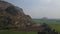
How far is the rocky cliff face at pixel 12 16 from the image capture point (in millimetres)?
3709

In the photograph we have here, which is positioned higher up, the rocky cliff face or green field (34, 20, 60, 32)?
the rocky cliff face

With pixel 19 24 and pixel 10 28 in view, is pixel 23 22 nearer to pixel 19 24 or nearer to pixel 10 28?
pixel 19 24

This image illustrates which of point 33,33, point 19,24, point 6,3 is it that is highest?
point 6,3

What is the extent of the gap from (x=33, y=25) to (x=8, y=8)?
2.42 ft

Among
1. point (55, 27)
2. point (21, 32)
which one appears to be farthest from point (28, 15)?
point (55, 27)

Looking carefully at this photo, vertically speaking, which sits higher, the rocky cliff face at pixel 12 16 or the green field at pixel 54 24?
the rocky cliff face at pixel 12 16

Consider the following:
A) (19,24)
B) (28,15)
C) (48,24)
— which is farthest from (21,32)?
(48,24)

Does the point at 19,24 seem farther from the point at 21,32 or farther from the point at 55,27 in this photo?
the point at 55,27

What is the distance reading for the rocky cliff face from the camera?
3.71m

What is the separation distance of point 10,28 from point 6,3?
618 millimetres

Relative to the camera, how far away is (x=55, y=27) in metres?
3.76

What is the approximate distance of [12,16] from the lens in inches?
148

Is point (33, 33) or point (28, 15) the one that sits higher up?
point (28, 15)

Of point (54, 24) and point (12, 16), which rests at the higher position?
point (12, 16)
